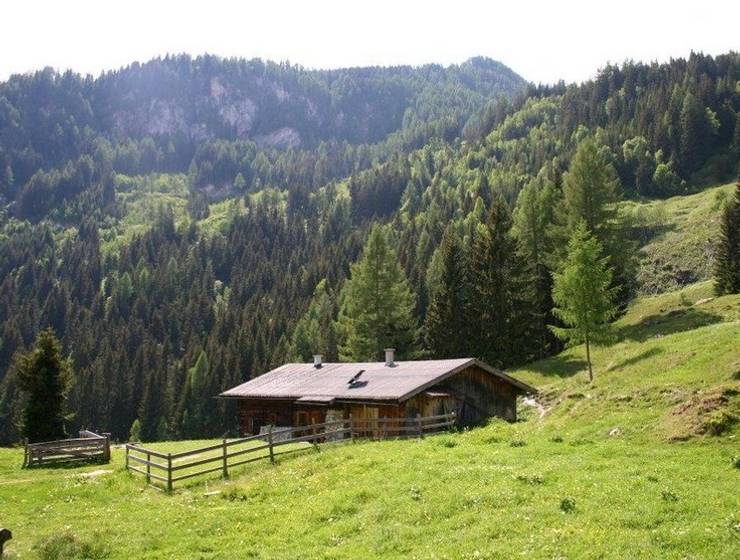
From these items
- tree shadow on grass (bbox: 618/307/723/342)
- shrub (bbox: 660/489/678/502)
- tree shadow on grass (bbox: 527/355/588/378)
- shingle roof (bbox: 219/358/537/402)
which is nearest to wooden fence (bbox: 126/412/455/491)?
shingle roof (bbox: 219/358/537/402)

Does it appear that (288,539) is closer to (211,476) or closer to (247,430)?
(211,476)

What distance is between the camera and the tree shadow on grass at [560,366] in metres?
53.6

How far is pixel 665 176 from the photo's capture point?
13162cm

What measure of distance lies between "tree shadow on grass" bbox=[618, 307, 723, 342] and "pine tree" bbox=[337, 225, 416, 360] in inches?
841

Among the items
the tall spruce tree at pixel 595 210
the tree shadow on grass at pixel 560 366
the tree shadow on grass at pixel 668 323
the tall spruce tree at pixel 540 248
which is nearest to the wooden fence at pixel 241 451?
the tree shadow on grass at pixel 560 366

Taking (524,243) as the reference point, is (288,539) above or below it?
below

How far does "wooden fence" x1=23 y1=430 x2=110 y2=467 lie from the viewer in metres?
34.6

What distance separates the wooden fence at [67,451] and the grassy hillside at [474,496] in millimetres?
1981

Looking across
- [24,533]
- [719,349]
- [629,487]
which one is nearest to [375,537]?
[629,487]

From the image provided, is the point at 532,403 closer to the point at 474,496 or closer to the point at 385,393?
the point at 385,393

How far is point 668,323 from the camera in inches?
2131

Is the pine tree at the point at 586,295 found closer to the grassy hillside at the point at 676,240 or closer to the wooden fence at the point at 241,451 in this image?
the wooden fence at the point at 241,451

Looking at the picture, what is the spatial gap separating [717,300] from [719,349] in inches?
1098

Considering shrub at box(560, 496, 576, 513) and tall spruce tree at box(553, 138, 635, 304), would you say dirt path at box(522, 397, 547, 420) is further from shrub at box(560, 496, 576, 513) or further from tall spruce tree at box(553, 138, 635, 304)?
shrub at box(560, 496, 576, 513)
